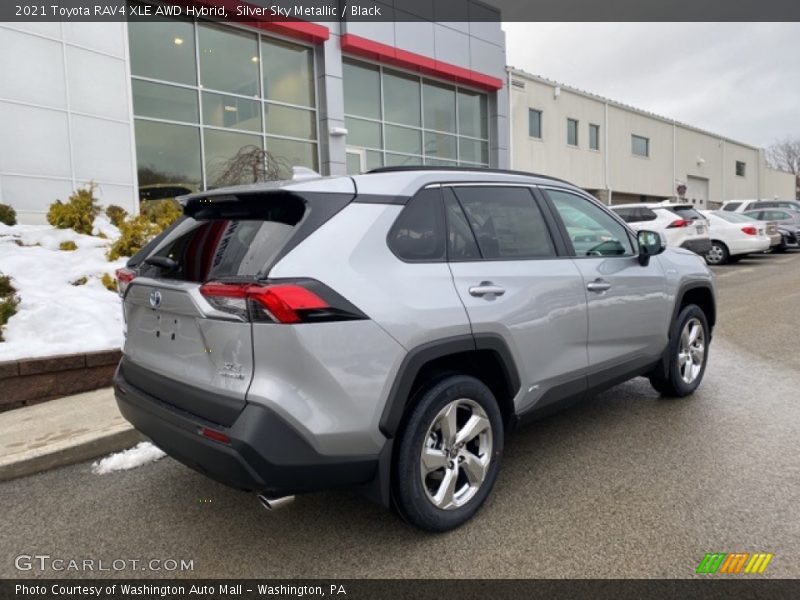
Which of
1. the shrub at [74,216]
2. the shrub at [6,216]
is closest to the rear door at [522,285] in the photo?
the shrub at [74,216]

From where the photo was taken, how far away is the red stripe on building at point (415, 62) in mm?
15133

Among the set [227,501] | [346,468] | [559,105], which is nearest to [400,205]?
[346,468]

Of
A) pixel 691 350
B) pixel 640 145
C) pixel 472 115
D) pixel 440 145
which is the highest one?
pixel 640 145

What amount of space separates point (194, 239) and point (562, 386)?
2206mm

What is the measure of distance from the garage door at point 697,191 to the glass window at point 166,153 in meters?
31.4

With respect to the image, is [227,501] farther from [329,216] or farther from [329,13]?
[329,13]

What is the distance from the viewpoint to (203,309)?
97.1 inches

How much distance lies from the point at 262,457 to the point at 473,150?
18331 mm

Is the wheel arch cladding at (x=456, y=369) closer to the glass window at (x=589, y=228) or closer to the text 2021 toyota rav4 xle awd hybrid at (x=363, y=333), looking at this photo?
the text 2021 toyota rav4 xle awd hybrid at (x=363, y=333)

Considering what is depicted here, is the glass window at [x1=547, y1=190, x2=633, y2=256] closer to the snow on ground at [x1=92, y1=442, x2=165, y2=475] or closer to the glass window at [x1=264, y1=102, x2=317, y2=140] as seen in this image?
the snow on ground at [x1=92, y1=442, x2=165, y2=475]

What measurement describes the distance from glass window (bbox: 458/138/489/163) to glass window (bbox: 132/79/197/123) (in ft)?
29.2

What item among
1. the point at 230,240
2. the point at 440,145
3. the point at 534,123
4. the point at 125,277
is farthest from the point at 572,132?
the point at 230,240

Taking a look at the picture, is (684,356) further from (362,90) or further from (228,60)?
(362,90)

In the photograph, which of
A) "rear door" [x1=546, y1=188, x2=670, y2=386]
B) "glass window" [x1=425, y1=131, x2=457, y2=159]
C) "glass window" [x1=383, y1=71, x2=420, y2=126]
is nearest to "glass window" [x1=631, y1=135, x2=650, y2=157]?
"glass window" [x1=425, y1=131, x2=457, y2=159]
